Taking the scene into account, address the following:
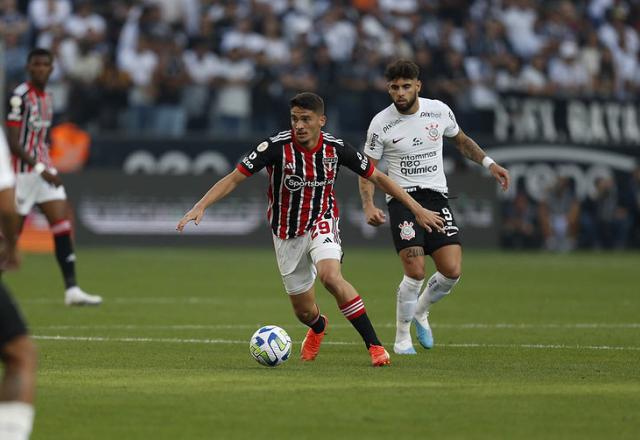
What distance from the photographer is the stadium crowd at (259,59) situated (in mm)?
27344

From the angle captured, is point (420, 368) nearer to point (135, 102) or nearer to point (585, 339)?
point (585, 339)

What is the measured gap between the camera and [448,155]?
28.8 metres

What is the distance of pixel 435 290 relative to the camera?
12.5 m

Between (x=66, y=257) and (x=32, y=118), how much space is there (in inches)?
70.0

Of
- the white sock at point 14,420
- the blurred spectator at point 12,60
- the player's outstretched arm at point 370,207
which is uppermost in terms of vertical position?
the blurred spectator at point 12,60

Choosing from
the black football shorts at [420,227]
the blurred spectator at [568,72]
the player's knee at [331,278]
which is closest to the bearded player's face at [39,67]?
the black football shorts at [420,227]

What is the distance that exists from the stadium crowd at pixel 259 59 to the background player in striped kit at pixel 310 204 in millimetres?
16273

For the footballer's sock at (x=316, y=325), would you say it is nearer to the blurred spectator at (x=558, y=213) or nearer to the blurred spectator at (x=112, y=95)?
the blurred spectator at (x=112, y=95)

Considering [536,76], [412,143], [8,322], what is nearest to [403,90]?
[412,143]

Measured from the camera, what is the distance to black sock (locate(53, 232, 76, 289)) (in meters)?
16.4

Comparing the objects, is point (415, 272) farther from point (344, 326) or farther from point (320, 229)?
point (344, 326)

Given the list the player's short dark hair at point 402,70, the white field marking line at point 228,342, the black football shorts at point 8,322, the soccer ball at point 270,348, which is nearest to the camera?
the black football shorts at point 8,322

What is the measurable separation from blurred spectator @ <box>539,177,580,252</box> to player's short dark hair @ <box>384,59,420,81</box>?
1757 centimetres

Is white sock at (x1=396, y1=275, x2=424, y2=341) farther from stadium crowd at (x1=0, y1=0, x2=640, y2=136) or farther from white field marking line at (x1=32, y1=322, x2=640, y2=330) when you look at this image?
stadium crowd at (x1=0, y1=0, x2=640, y2=136)
